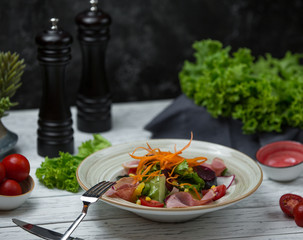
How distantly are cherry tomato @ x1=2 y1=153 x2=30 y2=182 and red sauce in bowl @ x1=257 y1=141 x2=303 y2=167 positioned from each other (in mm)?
807

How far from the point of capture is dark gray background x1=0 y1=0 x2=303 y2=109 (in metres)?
2.34

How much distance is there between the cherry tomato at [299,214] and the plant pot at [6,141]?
3.42ft

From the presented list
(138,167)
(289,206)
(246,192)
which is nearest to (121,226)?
(138,167)

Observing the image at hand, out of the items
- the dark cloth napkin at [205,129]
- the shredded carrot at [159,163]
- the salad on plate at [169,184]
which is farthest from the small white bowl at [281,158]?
the shredded carrot at [159,163]

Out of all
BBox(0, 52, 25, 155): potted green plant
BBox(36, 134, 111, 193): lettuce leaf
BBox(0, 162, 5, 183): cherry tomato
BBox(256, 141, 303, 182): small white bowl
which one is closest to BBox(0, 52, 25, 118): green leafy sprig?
BBox(0, 52, 25, 155): potted green plant

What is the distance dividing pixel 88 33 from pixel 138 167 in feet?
2.56

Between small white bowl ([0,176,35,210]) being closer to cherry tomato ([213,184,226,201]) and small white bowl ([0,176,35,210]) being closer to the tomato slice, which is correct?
the tomato slice

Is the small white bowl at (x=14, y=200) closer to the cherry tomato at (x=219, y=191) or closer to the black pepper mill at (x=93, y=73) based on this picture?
the cherry tomato at (x=219, y=191)

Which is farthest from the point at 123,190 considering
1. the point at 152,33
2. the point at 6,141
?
the point at 152,33

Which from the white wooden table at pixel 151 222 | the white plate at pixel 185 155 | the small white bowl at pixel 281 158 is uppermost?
Answer: the white plate at pixel 185 155

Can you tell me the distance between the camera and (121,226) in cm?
136

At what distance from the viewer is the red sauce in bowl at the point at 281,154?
5.59ft

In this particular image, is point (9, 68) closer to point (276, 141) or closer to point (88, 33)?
point (88, 33)

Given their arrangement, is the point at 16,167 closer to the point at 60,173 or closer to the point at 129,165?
the point at 60,173
